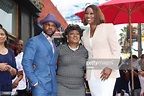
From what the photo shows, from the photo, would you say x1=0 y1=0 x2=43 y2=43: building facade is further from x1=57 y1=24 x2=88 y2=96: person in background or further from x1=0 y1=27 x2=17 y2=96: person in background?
x1=57 y1=24 x2=88 y2=96: person in background

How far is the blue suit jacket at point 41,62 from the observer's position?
163 inches

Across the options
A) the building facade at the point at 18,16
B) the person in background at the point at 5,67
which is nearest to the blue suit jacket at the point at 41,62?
the person in background at the point at 5,67

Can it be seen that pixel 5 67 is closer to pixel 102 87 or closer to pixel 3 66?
pixel 3 66

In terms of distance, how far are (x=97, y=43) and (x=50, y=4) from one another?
8032 mm

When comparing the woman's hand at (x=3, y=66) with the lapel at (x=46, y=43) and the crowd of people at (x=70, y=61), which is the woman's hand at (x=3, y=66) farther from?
the lapel at (x=46, y=43)

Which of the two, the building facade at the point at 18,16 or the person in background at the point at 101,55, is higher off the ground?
the building facade at the point at 18,16

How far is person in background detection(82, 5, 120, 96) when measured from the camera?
167 inches

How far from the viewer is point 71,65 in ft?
14.3

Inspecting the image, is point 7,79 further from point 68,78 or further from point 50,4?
point 50,4

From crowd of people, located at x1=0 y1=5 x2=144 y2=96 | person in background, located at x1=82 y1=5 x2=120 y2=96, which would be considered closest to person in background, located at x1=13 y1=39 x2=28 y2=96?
crowd of people, located at x1=0 y1=5 x2=144 y2=96

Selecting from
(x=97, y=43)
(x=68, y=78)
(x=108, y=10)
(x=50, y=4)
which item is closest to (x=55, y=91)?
(x=68, y=78)

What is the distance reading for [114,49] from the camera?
420 cm

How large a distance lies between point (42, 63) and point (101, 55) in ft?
2.67

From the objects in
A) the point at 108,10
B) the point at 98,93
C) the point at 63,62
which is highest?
the point at 108,10
